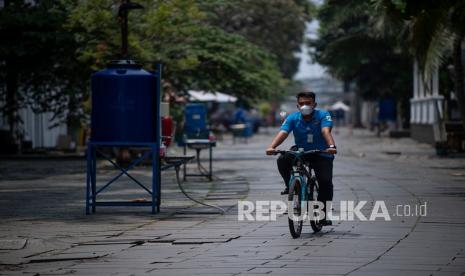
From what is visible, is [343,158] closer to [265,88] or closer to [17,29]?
[265,88]

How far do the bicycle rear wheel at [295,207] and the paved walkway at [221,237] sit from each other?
0.46 feet

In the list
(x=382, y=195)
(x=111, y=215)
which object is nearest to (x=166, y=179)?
(x=382, y=195)

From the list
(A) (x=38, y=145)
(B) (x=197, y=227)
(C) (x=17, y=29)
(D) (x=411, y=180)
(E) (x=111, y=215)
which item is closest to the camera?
(B) (x=197, y=227)

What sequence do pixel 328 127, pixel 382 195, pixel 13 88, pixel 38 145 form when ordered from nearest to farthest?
pixel 328 127, pixel 382 195, pixel 13 88, pixel 38 145

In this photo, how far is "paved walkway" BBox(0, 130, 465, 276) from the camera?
10258mm

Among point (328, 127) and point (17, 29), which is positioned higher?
point (17, 29)

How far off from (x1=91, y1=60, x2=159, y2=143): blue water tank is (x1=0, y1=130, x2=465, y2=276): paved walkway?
112 centimetres

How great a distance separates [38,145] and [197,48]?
40.0ft

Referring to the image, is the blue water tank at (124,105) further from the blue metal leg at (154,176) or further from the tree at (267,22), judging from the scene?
the tree at (267,22)

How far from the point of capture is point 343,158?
34.7 m

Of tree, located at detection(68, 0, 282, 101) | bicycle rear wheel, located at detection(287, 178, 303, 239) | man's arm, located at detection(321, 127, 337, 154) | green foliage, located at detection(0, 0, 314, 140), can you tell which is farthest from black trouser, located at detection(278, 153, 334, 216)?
green foliage, located at detection(0, 0, 314, 140)

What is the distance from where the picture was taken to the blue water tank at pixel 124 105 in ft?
52.5

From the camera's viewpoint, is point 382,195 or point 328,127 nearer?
point 328,127

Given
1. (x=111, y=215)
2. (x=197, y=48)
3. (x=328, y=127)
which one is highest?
(x=197, y=48)
